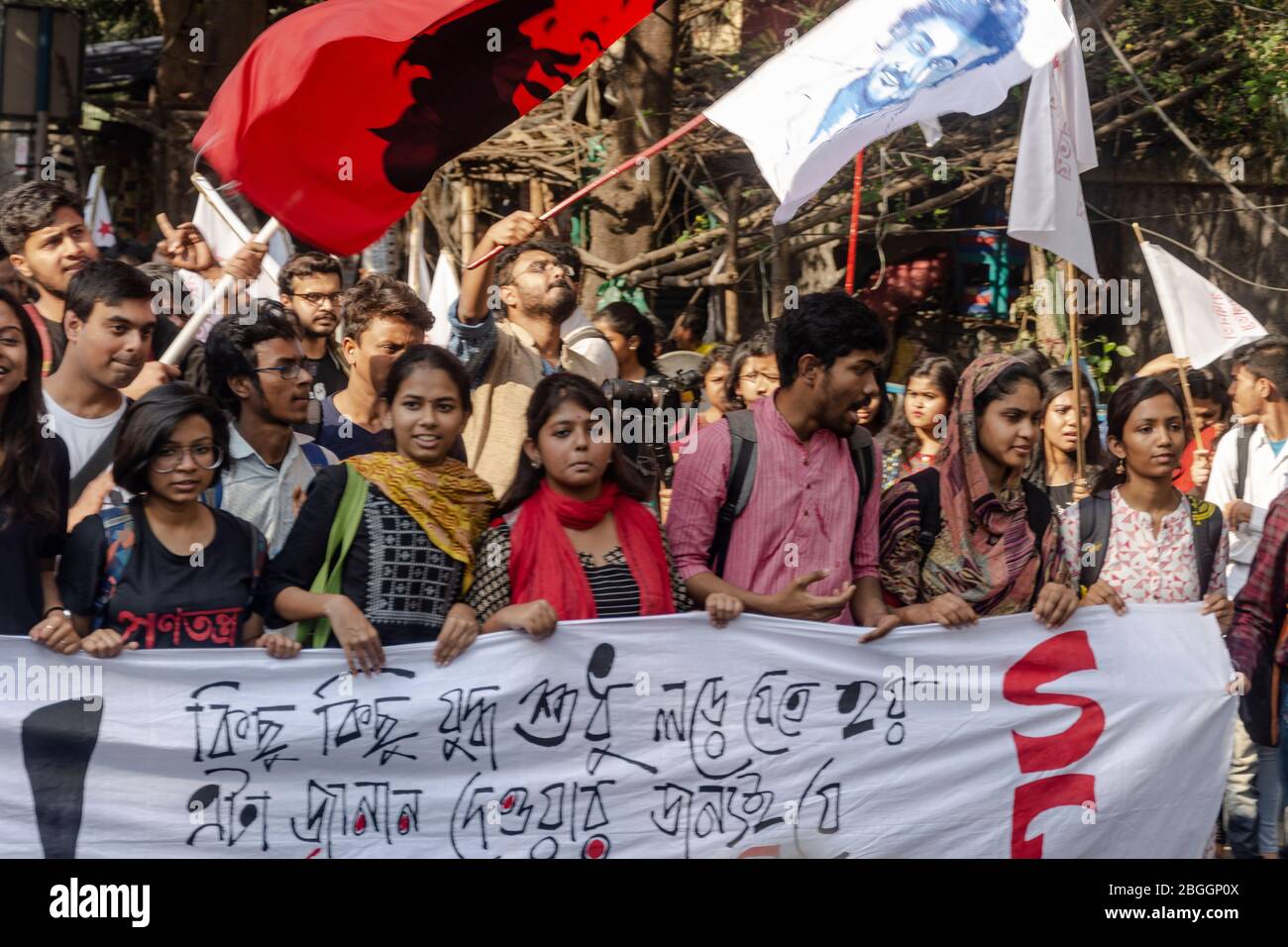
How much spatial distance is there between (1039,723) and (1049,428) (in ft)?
6.17

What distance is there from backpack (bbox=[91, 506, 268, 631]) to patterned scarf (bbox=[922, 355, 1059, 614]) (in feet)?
7.15

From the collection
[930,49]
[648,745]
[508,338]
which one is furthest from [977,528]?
[508,338]

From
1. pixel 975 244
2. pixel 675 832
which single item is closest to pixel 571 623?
pixel 675 832

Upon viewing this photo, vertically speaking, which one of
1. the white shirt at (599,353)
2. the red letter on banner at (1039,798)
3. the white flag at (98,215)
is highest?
the white flag at (98,215)

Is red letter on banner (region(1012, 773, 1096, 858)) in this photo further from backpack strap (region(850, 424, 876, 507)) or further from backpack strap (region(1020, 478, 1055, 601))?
backpack strap (region(850, 424, 876, 507))

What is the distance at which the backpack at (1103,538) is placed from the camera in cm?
487

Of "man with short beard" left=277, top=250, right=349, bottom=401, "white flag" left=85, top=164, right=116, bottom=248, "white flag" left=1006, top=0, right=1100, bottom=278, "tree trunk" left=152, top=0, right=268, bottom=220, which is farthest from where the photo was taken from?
"tree trunk" left=152, top=0, right=268, bottom=220

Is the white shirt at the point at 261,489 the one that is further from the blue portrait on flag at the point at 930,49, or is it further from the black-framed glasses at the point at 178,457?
the blue portrait on flag at the point at 930,49

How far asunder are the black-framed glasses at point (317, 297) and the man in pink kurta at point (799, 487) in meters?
2.05

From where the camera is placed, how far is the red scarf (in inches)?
166

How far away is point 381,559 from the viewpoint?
4.12 meters

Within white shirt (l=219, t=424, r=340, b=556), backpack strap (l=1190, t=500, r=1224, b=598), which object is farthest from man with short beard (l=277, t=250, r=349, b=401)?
backpack strap (l=1190, t=500, r=1224, b=598)

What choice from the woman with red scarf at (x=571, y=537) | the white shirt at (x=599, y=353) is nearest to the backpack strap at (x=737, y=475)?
the woman with red scarf at (x=571, y=537)
